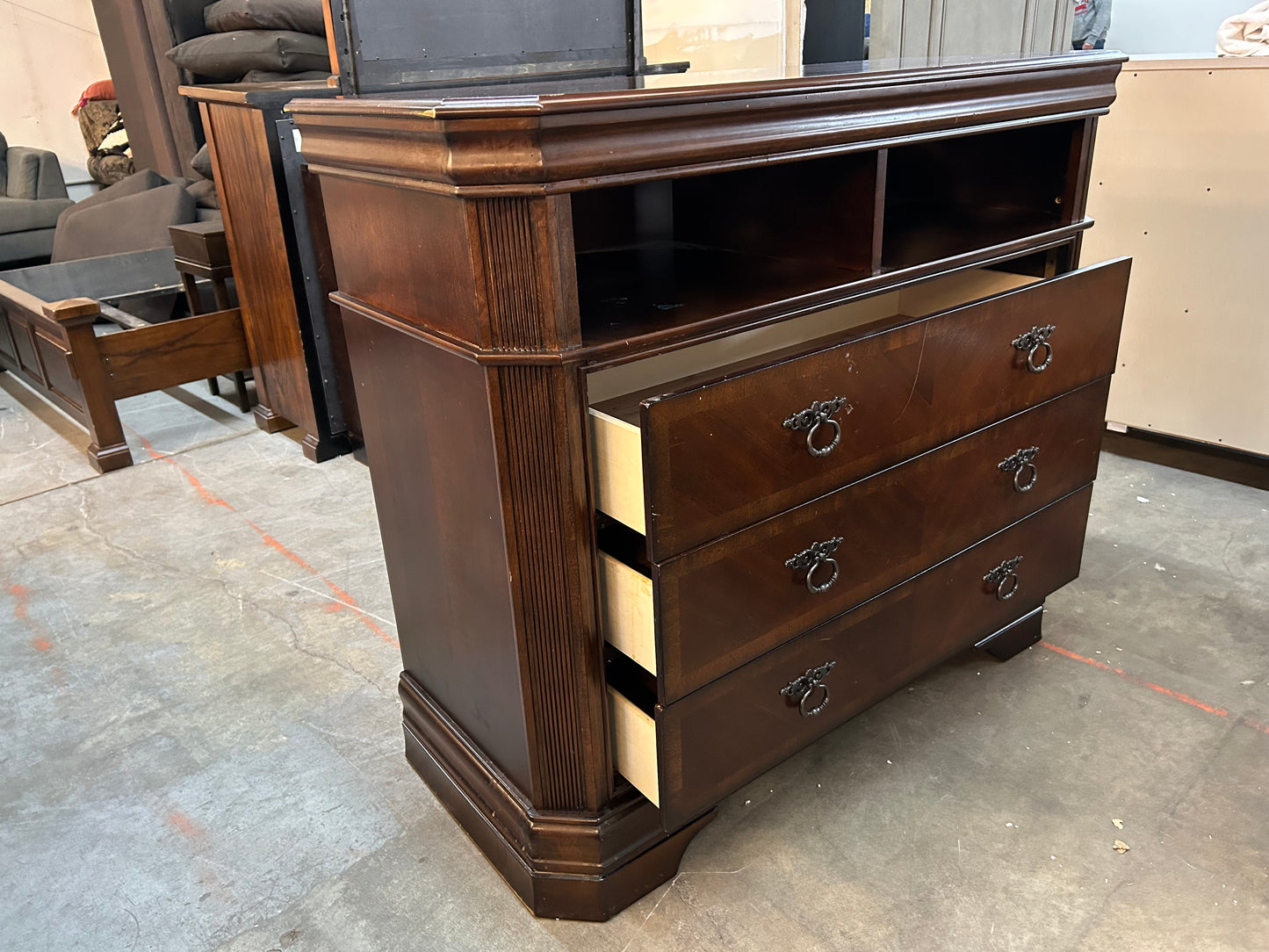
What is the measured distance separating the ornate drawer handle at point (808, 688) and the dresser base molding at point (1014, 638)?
557 millimetres

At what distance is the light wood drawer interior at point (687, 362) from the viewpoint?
1093 millimetres

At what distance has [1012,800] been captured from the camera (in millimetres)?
1508

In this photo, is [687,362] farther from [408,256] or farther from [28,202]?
[28,202]

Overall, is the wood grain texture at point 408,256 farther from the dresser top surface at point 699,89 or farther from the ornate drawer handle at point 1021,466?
the ornate drawer handle at point 1021,466

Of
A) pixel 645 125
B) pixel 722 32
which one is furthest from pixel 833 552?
pixel 722 32

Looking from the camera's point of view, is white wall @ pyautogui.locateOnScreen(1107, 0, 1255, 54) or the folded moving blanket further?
white wall @ pyautogui.locateOnScreen(1107, 0, 1255, 54)

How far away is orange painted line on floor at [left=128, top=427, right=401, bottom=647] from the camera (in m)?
2.08

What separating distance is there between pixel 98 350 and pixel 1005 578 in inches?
106

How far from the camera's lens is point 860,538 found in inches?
53.0

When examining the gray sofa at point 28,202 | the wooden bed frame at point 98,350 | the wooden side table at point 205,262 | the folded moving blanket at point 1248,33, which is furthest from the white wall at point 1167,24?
the gray sofa at point 28,202

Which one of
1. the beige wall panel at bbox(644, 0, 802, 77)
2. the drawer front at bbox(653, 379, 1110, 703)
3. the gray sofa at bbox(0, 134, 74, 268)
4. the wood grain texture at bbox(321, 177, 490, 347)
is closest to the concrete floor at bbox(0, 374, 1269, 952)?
the drawer front at bbox(653, 379, 1110, 703)

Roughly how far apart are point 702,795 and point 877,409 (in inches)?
22.1

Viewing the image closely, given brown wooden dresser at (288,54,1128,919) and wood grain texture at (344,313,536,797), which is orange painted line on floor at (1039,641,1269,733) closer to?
brown wooden dresser at (288,54,1128,919)

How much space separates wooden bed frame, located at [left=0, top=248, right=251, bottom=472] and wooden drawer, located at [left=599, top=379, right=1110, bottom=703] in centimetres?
240
